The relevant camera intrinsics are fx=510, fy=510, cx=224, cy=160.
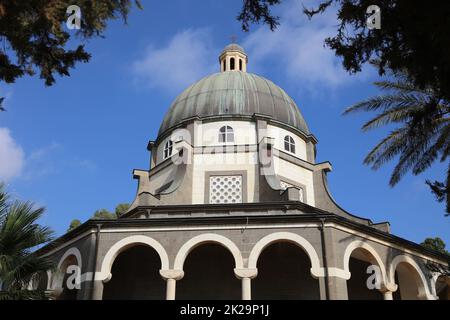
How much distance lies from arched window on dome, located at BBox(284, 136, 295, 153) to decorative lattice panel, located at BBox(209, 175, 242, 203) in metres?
3.53

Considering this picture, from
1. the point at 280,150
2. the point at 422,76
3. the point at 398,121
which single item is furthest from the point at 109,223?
the point at 422,76

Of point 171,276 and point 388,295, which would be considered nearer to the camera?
point 171,276

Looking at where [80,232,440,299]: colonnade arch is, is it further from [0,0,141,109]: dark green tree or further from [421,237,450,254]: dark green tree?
[421,237,450,254]: dark green tree

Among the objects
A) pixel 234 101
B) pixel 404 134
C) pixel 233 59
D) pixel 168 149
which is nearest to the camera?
pixel 404 134

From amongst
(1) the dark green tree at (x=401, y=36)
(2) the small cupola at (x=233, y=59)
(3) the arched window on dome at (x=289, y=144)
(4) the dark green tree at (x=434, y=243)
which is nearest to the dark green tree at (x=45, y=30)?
(1) the dark green tree at (x=401, y=36)

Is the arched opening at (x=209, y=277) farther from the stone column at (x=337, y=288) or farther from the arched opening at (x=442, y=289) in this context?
the arched opening at (x=442, y=289)

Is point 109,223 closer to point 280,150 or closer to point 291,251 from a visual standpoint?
point 291,251

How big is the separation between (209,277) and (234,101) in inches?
397

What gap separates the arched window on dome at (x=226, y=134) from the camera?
1051 inches

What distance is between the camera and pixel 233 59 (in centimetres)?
3331

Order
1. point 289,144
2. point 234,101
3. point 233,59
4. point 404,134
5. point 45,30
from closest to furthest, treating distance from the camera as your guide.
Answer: point 45,30 < point 404,134 < point 289,144 < point 234,101 < point 233,59

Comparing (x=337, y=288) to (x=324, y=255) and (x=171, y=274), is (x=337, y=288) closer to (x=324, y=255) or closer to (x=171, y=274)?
(x=324, y=255)

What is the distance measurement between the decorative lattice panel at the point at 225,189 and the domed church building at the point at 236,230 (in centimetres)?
→ 6

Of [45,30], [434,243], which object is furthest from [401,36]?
[434,243]
